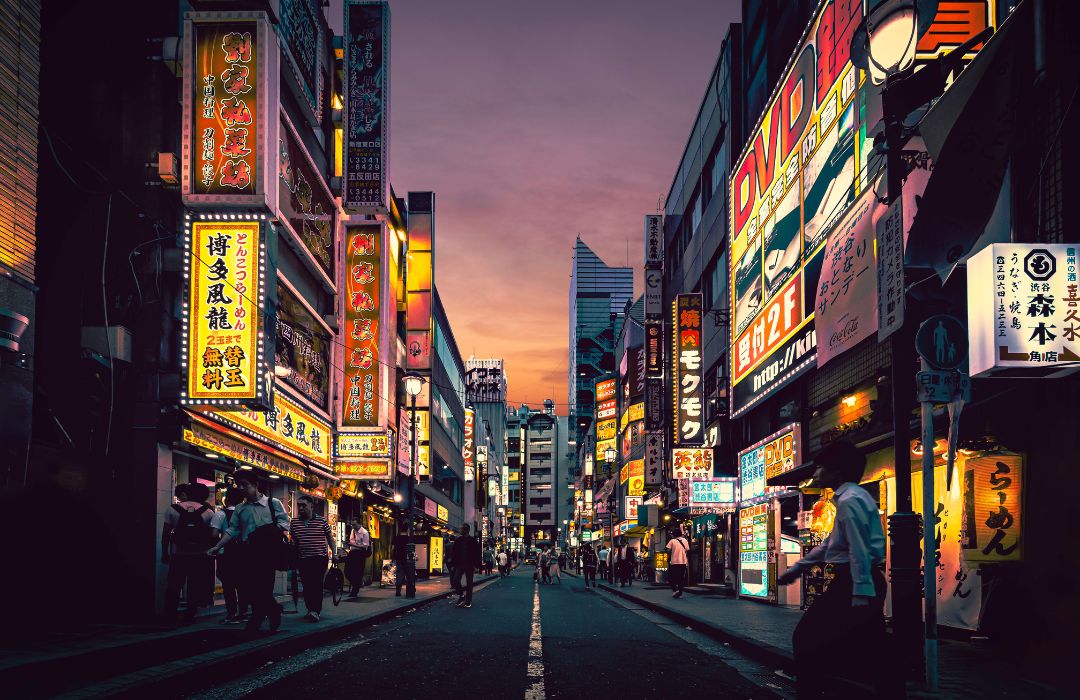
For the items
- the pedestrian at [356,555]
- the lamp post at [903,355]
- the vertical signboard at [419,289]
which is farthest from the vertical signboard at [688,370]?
the lamp post at [903,355]

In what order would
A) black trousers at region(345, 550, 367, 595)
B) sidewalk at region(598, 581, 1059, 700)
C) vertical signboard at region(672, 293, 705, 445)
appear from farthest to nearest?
vertical signboard at region(672, 293, 705, 445) < black trousers at region(345, 550, 367, 595) < sidewalk at region(598, 581, 1059, 700)

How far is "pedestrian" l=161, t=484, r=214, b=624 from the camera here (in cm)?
1322

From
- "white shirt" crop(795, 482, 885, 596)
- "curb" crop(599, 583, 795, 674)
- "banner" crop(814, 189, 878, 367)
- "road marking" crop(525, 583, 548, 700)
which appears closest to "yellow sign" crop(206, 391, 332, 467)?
"road marking" crop(525, 583, 548, 700)

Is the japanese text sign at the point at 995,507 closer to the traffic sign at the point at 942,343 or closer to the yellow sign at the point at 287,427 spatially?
the traffic sign at the point at 942,343

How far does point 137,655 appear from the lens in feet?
30.9

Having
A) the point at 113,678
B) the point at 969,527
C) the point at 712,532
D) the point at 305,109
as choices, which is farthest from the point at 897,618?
the point at 712,532

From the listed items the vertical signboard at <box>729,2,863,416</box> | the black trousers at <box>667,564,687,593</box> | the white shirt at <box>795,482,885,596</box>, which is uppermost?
the vertical signboard at <box>729,2,863,416</box>

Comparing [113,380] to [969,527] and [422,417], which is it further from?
[422,417]

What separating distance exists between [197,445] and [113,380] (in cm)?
183

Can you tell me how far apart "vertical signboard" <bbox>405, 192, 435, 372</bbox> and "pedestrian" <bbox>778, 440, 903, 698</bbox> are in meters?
35.3

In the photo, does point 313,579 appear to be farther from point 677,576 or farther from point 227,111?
point 677,576

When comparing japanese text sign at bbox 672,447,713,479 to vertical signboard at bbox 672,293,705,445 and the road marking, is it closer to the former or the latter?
vertical signboard at bbox 672,293,705,445

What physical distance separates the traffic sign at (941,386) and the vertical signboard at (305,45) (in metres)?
17.1

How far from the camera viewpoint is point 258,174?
52.6 feet
